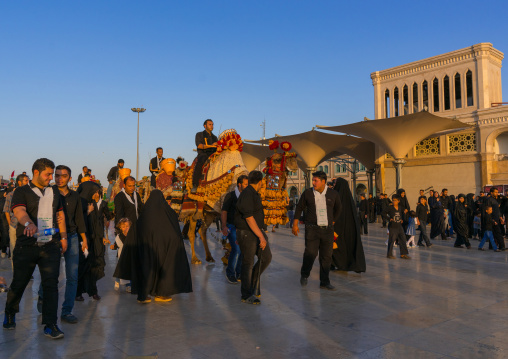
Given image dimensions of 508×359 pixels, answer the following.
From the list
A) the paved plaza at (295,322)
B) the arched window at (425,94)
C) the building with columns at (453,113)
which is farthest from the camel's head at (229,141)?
the arched window at (425,94)

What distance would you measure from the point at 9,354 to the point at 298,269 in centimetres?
538

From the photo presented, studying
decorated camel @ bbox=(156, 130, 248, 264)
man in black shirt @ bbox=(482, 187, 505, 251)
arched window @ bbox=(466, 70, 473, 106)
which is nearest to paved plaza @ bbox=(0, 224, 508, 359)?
decorated camel @ bbox=(156, 130, 248, 264)

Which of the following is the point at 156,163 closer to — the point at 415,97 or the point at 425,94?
the point at 415,97

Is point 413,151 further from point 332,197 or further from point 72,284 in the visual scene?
point 72,284

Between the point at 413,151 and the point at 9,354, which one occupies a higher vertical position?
the point at 413,151

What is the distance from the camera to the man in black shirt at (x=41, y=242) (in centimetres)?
407

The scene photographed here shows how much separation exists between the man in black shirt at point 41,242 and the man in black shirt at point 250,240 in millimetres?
2183

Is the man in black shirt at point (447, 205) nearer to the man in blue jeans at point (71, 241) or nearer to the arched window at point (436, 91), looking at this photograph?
the man in blue jeans at point (71, 241)

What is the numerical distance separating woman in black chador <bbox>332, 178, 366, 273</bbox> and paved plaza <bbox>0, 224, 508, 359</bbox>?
300 millimetres

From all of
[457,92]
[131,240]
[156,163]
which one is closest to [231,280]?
[131,240]

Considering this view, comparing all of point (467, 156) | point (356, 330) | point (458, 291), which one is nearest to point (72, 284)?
point (356, 330)

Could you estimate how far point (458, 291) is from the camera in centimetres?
604

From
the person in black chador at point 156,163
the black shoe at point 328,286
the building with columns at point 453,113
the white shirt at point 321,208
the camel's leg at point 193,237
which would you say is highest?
the building with columns at point 453,113

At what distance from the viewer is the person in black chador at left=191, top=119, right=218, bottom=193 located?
9.23 meters
